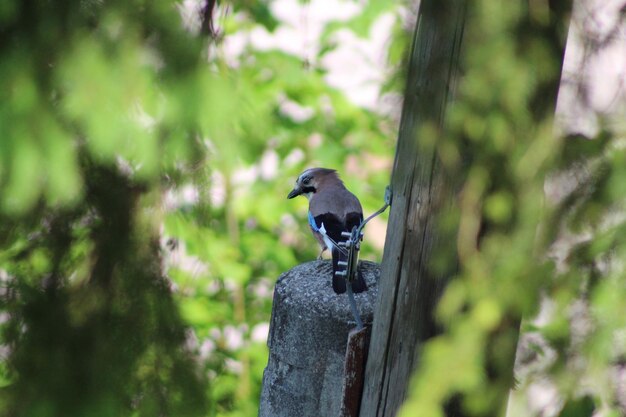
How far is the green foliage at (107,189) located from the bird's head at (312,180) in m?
3.03

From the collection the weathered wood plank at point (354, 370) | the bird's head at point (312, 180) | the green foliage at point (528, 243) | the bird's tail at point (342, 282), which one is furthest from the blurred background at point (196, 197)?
the bird's head at point (312, 180)

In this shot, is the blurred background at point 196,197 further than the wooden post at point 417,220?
No

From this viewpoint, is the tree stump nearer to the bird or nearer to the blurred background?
the blurred background

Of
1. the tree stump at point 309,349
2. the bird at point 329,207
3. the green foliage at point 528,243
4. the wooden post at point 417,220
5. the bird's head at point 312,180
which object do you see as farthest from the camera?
the bird's head at point 312,180

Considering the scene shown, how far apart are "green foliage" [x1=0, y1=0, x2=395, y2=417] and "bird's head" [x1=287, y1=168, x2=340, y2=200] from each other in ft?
9.95

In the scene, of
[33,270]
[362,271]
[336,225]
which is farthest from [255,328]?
[33,270]

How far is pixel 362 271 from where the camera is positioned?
3.30 meters

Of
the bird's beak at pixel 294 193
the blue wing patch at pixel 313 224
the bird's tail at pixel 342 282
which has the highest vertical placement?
the bird's beak at pixel 294 193

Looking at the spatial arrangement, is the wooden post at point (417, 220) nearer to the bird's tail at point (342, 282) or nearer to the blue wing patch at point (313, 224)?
the bird's tail at point (342, 282)

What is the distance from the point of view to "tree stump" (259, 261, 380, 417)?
2887 millimetres

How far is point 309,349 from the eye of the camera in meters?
2.91

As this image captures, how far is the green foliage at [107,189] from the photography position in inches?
69.1

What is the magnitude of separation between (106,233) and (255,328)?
3805 millimetres

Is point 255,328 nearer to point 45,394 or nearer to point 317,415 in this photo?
point 317,415
